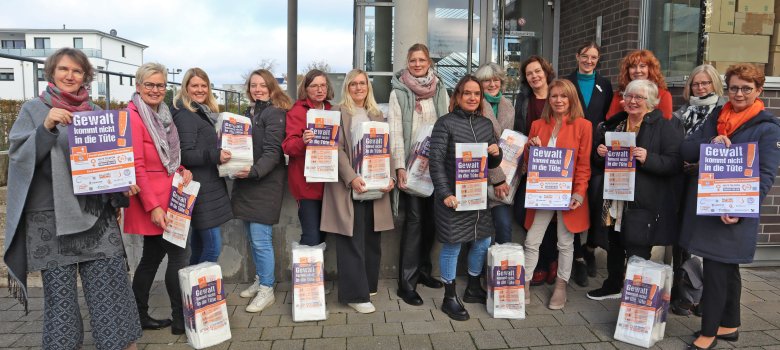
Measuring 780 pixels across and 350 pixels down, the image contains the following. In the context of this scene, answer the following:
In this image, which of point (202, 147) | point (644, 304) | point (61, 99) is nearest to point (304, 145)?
point (202, 147)

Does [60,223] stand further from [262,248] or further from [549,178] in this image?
[549,178]

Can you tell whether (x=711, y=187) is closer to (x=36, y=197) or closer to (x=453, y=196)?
(x=453, y=196)

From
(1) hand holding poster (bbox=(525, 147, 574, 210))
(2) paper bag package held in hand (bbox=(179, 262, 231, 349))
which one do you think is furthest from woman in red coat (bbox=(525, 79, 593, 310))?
(2) paper bag package held in hand (bbox=(179, 262, 231, 349))

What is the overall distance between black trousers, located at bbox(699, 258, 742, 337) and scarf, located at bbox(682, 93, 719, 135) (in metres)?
1.00

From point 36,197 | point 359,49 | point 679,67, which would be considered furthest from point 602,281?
point 359,49

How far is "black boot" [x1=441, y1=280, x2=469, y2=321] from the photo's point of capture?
3.96 metres

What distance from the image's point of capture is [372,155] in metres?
3.81

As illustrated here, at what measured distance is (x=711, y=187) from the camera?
3.29 meters

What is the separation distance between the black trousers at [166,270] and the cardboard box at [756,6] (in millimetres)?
6026

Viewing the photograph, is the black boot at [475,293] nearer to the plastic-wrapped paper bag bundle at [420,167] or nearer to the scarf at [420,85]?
the plastic-wrapped paper bag bundle at [420,167]

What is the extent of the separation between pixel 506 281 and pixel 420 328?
73 centimetres

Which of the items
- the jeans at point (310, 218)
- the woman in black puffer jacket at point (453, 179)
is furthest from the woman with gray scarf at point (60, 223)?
the woman in black puffer jacket at point (453, 179)

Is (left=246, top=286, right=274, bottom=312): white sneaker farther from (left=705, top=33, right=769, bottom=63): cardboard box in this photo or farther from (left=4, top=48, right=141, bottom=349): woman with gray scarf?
(left=705, top=33, right=769, bottom=63): cardboard box

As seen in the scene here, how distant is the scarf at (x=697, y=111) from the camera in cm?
387
